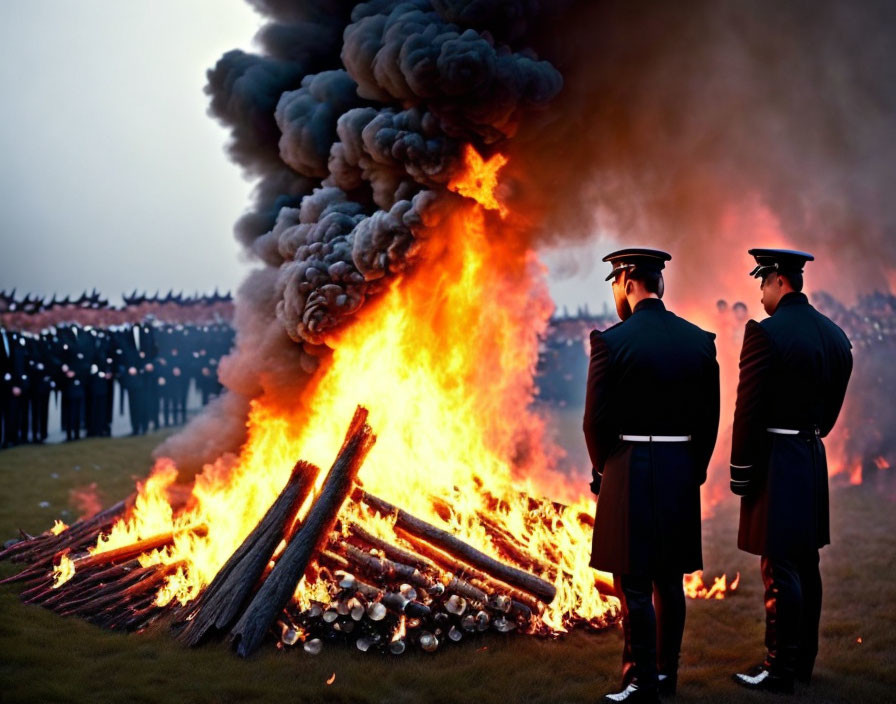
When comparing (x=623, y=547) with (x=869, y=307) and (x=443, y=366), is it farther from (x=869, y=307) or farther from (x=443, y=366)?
(x=869, y=307)

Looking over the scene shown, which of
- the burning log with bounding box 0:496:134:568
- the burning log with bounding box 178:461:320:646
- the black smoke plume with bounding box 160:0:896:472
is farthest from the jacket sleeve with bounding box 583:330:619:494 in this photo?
the burning log with bounding box 0:496:134:568

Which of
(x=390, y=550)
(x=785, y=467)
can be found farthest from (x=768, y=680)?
(x=390, y=550)

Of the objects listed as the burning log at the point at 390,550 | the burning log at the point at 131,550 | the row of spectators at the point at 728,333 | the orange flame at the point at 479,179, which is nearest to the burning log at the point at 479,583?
the burning log at the point at 390,550

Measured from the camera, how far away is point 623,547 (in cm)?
490

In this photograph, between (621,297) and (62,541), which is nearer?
(621,297)

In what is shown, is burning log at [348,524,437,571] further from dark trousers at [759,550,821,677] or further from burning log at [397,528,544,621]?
dark trousers at [759,550,821,677]

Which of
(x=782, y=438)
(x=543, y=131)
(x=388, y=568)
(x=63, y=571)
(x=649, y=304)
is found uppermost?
(x=543, y=131)

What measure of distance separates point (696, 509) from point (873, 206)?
32.3 ft

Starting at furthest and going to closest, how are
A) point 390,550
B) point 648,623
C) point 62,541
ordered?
1. point 62,541
2. point 390,550
3. point 648,623

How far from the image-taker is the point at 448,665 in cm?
604

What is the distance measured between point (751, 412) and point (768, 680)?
1.86m

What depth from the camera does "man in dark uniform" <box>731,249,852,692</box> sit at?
17.4 feet

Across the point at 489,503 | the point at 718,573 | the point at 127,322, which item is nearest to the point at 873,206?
the point at 718,573

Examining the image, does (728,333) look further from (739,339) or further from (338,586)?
(338,586)
